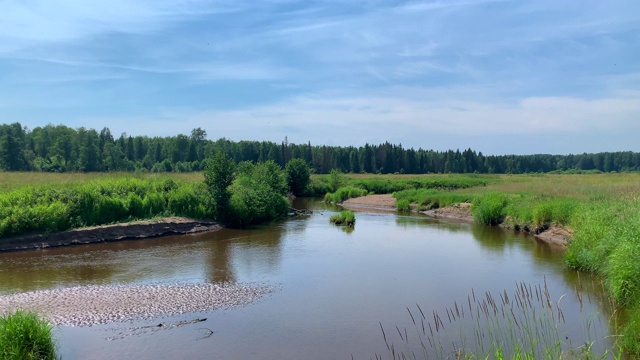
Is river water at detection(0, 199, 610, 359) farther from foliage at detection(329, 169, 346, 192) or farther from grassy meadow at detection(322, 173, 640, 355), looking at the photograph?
foliage at detection(329, 169, 346, 192)

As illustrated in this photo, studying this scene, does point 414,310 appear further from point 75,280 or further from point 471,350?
point 75,280

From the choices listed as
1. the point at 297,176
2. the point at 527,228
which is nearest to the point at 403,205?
the point at 527,228

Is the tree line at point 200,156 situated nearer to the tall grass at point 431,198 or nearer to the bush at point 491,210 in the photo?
the tall grass at point 431,198

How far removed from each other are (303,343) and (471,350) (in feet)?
12.7

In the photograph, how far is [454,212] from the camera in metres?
42.8

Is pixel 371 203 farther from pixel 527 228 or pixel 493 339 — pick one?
pixel 493 339

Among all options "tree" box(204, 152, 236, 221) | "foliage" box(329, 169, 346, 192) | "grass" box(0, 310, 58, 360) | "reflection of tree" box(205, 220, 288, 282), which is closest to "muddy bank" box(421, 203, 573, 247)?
"reflection of tree" box(205, 220, 288, 282)

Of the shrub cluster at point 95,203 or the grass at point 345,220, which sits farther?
the grass at point 345,220

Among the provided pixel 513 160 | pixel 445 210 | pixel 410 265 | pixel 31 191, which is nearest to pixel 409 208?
pixel 445 210

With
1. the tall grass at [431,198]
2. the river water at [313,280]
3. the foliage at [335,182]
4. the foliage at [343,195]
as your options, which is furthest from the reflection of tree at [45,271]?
the foliage at [335,182]

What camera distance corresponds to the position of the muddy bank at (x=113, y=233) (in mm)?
24156

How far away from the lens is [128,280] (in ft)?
59.8

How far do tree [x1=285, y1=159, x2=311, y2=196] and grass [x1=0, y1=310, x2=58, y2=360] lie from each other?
55943 mm

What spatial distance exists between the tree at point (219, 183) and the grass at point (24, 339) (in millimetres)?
24141
